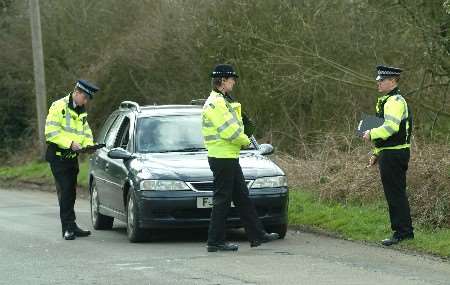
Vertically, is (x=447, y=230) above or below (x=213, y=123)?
below

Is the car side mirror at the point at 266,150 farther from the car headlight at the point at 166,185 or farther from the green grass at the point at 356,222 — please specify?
the car headlight at the point at 166,185

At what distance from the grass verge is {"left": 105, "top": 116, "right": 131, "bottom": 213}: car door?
243 centimetres

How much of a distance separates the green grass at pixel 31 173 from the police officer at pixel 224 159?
1397cm

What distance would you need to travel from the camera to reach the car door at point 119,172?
13.5 meters

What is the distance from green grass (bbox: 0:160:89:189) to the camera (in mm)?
27409

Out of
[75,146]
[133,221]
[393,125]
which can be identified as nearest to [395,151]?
A: [393,125]

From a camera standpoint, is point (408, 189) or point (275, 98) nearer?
point (408, 189)

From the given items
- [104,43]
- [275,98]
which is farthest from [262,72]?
[104,43]

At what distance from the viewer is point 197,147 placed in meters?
13.8

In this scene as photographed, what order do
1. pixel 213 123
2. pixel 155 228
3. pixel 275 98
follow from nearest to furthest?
1. pixel 213 123
2. pixel 155 228
3. pixel 275 98

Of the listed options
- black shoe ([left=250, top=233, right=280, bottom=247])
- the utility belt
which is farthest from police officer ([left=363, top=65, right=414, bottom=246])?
the utility belt

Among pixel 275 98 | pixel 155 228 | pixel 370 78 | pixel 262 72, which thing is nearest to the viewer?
pixel 155 228

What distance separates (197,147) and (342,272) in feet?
13.1

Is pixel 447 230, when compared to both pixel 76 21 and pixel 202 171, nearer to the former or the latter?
pixel 202 171
